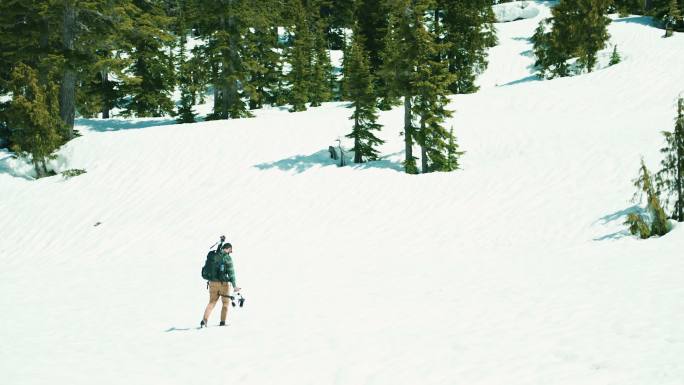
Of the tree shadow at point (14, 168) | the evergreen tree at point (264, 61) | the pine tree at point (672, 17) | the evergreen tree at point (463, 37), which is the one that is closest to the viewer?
the tree shadow at point (14, 168)

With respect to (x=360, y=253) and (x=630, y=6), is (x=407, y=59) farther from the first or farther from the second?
(x=630, y=6)

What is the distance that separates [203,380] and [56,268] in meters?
13.2

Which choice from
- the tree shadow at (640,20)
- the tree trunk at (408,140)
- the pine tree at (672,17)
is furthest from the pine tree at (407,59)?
the tree shadow at (640,20)

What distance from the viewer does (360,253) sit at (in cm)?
1783

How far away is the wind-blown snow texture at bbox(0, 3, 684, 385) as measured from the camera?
25.7 ft

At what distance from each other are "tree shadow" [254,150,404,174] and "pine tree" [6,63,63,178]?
35.2ft

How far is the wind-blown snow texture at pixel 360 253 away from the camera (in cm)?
783

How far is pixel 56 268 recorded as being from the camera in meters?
18.2

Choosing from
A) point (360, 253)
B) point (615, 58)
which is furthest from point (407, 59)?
point (615, 58)

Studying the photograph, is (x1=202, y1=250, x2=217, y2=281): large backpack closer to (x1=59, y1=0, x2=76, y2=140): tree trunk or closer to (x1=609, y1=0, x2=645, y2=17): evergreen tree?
(x1=59, y1=0, x2=76, y2=140): tree trunk

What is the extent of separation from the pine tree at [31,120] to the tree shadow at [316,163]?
10724mm

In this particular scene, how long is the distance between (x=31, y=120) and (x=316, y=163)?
14.1 metres

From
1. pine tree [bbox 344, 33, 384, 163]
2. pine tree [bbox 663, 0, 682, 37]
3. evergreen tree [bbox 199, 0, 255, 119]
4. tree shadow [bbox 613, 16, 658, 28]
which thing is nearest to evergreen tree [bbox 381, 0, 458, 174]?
pine tree [bbox 344, 33, 384, 163]

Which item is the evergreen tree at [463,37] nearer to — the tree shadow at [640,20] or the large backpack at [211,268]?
the tree shadow at [640,20]
